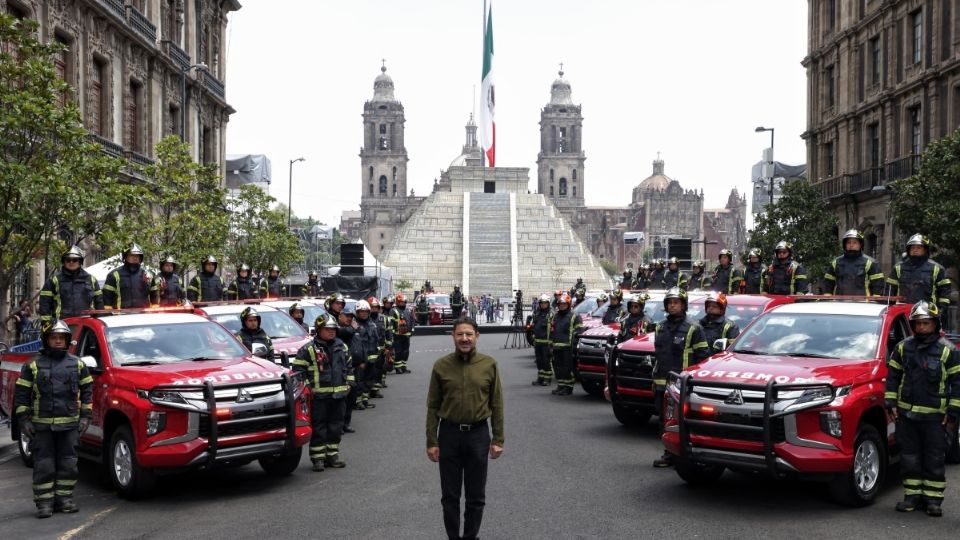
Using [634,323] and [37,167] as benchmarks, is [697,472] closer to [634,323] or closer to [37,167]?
[634,323]

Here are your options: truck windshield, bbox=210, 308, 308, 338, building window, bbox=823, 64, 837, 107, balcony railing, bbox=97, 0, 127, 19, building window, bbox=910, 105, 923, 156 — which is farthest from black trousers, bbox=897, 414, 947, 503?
building window, bbox=823, 64, 837, 107

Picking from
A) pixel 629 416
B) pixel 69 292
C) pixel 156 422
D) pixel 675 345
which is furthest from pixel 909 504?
pixel 69 292

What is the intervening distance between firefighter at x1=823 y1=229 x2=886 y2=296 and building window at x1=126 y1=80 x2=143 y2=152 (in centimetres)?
2386

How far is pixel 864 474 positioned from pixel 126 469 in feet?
21.4

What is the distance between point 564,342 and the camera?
17266mm

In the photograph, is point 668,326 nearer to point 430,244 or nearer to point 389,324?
point 389,324

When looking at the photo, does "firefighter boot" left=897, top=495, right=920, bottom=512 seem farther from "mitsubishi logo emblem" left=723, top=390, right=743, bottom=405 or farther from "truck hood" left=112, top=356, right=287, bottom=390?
"truck hood" left=112, top=356, right=287, bottom=390

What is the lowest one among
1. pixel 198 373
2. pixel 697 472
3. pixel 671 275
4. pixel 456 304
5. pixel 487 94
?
pixel 697 472

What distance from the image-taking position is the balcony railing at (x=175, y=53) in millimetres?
33344

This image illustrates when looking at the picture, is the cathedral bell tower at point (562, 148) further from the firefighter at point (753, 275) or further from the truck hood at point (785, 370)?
the truck hood at point (785, 370)

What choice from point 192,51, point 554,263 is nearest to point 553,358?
point 192,51

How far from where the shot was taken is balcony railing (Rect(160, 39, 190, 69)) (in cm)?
3334

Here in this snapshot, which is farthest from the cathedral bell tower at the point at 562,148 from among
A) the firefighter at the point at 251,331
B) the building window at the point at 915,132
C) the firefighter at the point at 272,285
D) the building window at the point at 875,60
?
the firefighter at the point at 251,331

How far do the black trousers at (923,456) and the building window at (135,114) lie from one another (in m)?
27.0
